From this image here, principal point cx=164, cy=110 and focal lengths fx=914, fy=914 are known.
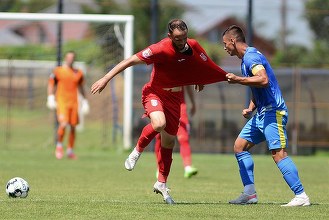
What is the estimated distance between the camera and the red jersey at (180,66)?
10711 millimetres

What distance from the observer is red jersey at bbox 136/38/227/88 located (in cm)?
1071

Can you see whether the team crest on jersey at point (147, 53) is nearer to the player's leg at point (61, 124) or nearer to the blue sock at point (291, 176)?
the blue sock at point (291, 176)

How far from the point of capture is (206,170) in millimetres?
18125

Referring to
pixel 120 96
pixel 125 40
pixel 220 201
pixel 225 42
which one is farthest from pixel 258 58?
pixel 120 96

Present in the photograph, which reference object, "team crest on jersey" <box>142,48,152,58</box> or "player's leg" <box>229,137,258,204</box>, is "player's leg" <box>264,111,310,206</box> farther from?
"team crest on jersey" <box>142,48,152,58</box>

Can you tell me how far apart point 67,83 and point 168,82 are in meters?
9.88

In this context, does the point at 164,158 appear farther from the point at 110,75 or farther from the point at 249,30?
the point at 249,30

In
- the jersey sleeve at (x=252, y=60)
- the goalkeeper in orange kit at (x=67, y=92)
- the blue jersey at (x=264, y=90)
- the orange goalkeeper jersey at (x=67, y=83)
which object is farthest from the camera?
the orange goalkeeper jersey at (x=67, y=83)

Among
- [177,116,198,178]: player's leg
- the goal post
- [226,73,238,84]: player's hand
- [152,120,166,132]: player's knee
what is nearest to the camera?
[226,73,238,84]: player's hand

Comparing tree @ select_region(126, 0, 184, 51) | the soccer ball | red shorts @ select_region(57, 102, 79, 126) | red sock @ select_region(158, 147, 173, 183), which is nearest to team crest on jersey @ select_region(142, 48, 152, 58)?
red sock @ select_region(158, 147, 173, 183)

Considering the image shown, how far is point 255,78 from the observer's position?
10.2 meters

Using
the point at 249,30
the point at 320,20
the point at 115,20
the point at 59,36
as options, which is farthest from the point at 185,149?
the point at 320,20

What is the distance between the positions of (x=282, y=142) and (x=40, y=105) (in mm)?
36620

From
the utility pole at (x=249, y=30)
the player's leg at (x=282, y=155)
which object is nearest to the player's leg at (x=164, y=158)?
the player's leg at (x=282, y=155)
